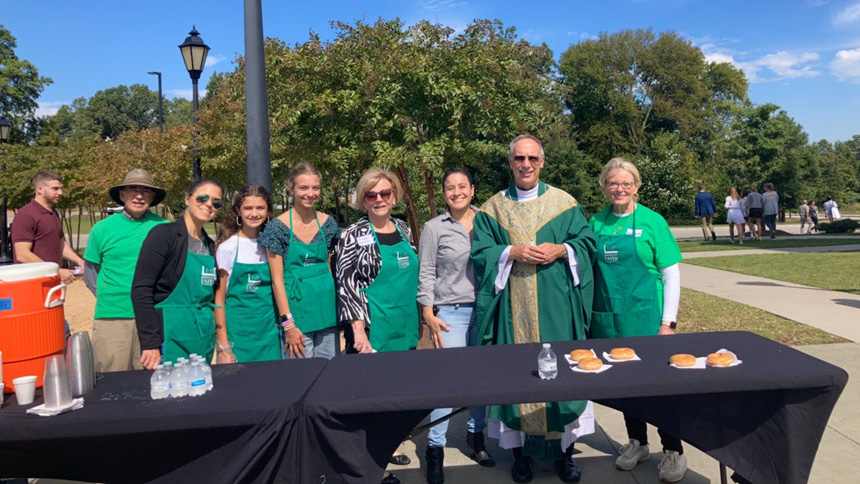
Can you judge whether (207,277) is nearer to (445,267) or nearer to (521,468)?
(445,267)

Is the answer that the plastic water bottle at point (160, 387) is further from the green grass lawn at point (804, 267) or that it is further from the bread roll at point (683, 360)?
the green grass lawn at point (804, 267)

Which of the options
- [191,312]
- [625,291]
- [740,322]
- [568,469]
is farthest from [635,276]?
[740,322]

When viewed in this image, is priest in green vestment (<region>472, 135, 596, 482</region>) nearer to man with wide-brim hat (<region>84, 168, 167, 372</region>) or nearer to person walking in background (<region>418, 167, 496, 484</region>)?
person walking in background (<region>418, 167, 496, 484</region>)

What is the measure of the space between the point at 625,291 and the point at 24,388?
120 inches

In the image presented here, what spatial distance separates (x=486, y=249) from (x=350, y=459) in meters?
1.58

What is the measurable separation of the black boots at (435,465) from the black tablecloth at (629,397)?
96cm

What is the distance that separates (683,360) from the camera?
283 centimetres

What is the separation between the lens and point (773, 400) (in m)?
2.80

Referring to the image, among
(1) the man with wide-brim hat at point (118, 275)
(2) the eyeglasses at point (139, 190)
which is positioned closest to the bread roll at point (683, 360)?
(1) the man with wide-brim hat at point (118, 275)

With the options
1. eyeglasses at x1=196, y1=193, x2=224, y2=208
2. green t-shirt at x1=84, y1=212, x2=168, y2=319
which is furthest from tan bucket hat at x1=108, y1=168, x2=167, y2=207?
eyeglasses at x1=196, y1=193, x2=224, y2=208

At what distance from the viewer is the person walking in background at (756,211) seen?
752 inches

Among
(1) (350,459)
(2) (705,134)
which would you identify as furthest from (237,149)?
(2) (705,134)

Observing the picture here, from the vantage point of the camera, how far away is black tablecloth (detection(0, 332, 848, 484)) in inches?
96.0

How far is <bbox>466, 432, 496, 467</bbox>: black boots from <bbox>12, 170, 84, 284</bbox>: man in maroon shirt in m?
4.39
